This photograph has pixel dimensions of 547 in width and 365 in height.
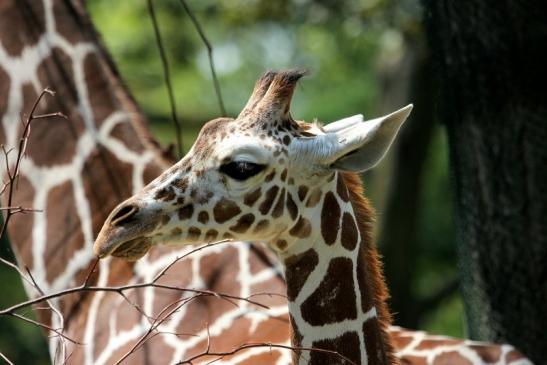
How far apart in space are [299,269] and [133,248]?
21.3 inches

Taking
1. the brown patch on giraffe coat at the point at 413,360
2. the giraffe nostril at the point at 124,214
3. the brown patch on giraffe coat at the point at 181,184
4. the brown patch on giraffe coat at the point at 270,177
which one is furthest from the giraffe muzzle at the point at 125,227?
the brown patch on giraffe coat at the point at 413,360

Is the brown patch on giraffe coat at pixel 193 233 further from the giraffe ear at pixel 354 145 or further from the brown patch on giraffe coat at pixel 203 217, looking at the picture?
the giraffe ear at pixel 354 145

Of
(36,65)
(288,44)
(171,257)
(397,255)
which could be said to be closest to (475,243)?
(171,257)

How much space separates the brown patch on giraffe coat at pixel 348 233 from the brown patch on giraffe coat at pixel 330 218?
34 millimetres

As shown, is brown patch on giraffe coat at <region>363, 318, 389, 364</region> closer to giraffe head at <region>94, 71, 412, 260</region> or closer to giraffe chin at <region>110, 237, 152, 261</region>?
giraffe head at <region>94, 71, 412, 260</region>

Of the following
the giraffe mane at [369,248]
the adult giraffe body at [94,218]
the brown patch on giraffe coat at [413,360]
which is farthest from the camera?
the adult giraffe body at [94,218]

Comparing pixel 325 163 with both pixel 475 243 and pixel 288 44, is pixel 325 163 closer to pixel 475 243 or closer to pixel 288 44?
pixel 475 243

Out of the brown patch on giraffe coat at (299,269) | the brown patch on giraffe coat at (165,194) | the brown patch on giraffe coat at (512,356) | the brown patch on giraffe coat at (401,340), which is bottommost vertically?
the brown patch on giraffe coat at (512,356)

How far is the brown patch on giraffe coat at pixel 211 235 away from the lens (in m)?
3.85

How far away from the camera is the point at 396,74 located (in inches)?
391

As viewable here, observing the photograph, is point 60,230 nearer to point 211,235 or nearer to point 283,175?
point 211,235

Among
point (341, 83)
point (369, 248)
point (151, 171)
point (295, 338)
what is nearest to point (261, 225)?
point (295, 338)

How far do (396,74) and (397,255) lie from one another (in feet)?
4.87

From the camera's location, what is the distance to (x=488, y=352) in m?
4.60
